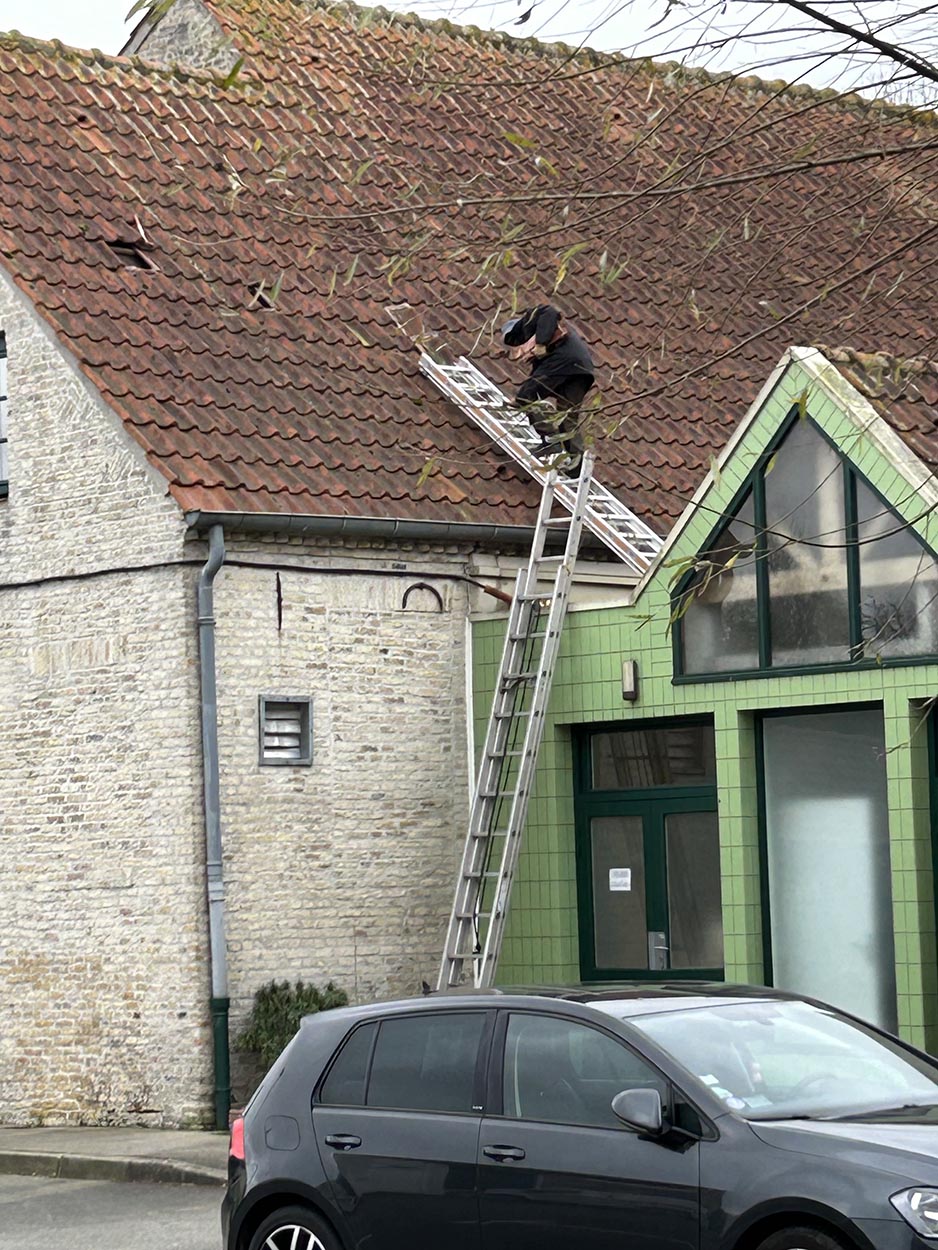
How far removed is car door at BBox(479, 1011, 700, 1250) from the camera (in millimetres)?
8258

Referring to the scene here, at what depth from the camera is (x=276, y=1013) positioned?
1703 centimetres

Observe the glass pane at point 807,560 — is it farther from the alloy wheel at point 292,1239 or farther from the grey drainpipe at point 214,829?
the alloy wheel at point 292,1239

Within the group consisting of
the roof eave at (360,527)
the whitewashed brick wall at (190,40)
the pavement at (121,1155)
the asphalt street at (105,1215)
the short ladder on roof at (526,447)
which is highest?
the whitewashed brick wall at (190,40)

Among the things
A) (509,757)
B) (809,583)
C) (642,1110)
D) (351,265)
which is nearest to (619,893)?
(509,757)

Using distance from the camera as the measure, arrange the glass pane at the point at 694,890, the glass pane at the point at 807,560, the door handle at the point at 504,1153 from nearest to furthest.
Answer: the door handle at the point at 504,1153, the glass pane at the point at 807,560, the glass pane at the point at 694,890

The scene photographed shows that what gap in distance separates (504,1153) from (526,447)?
11203 mm

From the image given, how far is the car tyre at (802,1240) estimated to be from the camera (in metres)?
7.82

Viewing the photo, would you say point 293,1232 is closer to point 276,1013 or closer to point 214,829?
point 276,1013

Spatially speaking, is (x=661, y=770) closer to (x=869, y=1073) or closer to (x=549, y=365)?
(x=549, y=365)

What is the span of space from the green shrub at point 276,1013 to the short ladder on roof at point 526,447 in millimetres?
4248

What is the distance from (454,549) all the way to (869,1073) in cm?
1013

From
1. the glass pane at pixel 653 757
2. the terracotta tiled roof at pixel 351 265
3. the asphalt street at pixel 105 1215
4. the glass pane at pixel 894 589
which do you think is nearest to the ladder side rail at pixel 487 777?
the glass pane at pixel 653 757

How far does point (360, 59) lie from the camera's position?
23812 mm

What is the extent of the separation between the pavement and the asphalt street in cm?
12
